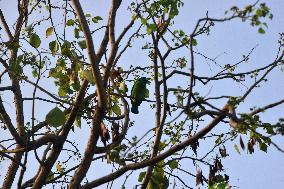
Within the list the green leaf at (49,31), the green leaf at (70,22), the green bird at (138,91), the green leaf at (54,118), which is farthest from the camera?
the green leaf at (70,22)

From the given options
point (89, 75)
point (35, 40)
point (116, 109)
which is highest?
point (35, 40)

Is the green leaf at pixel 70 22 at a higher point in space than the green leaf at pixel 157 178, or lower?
higher

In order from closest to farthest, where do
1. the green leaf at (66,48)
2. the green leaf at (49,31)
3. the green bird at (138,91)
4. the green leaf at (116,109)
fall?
1. the green leaf at (66,48)
2. the green leaf at (116,109)
3. the green bird at (138,91)
4. the green leaf at (49,31)

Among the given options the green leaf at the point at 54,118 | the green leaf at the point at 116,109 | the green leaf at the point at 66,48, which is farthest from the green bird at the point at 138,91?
the green leaf at the point at 54,118

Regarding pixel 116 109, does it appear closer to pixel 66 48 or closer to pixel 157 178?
pixel 66 48

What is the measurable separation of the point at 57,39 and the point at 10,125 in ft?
3.67

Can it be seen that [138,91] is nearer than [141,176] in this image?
No

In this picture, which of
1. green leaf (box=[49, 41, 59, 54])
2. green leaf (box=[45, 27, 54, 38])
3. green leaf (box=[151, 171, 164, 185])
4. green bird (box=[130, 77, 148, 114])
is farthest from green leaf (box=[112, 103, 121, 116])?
green leaf (box=[45, 27, 54, 38])

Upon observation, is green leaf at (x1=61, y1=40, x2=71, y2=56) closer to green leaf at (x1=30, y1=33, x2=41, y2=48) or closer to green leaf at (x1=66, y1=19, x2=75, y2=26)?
green leaf at (x1=30, y1=33, x2=41, y2=48)

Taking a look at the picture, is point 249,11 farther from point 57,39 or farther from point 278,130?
point 57,39

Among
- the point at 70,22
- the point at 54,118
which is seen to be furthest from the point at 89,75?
the point at 70,22

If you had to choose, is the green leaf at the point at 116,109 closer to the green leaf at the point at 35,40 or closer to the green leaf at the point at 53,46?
the green leaf at the point at 53,46

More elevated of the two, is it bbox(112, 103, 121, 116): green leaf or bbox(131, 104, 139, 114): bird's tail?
bbox(131, 104, 139, 114): bird's tail

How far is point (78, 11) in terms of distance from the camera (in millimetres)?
4000
